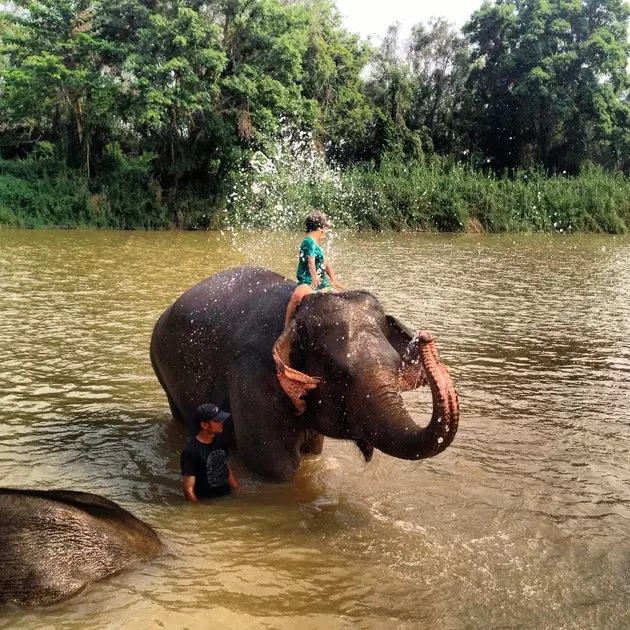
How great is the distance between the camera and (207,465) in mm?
4680

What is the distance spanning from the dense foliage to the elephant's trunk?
2280 centimetres

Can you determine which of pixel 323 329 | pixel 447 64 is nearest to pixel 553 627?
pixel 323 329

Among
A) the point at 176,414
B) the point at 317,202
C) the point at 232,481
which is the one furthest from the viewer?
the point at 317,202

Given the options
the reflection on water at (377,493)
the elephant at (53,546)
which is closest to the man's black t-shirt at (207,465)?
the reflection on water at (377,493)

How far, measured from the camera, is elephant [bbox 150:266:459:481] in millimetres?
3912

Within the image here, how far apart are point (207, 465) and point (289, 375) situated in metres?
0.89

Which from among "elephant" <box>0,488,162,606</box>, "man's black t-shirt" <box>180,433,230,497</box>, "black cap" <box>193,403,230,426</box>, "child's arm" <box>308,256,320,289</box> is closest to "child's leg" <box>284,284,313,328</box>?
"black cap" <box>193,403,230,426</box>

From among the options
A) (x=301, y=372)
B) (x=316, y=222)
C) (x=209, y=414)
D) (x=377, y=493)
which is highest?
(x=316, y=222)

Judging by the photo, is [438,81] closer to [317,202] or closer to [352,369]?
[317,202]

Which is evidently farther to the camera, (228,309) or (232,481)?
(228,309)

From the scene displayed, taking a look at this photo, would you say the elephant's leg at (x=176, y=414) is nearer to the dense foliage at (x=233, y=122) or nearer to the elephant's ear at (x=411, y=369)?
the elephant's ear at (x=411, y=369)

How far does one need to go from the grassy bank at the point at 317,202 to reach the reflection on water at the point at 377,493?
1799cm

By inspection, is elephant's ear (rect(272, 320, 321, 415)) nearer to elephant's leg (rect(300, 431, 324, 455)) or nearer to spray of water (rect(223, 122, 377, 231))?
elephant's leg (rect(300, 431, 324, 455))

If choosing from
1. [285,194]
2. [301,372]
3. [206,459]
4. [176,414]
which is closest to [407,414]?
[301,372]
